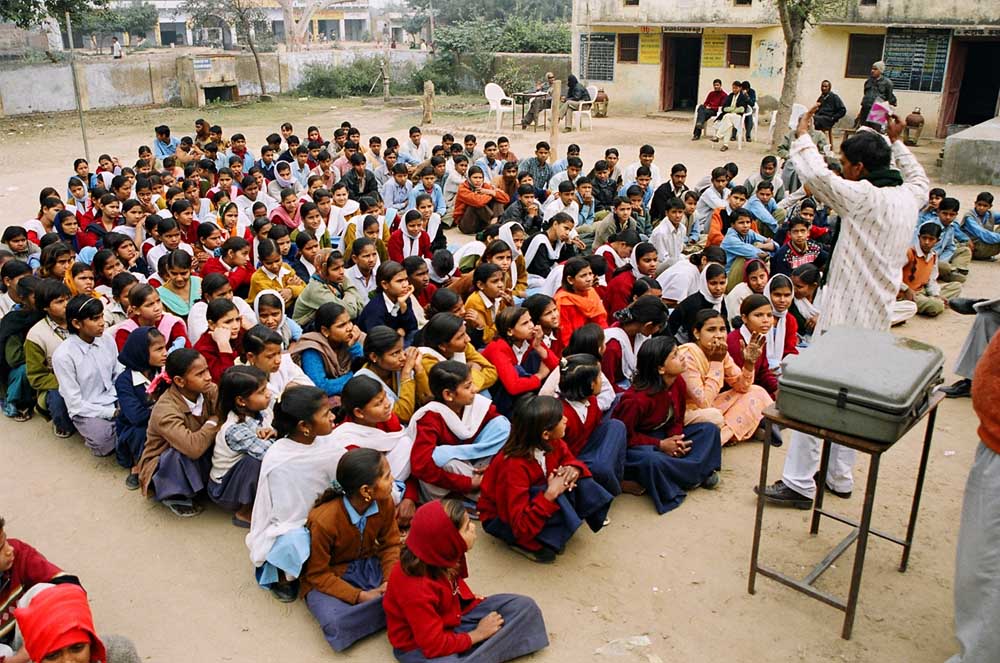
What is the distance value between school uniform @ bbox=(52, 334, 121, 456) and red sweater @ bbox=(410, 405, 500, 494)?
1.80m

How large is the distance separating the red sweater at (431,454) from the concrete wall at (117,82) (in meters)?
20.4

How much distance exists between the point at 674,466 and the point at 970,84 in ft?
57.2

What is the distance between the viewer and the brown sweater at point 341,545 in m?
3.17

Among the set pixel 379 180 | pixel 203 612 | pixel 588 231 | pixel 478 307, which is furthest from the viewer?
pixel 379 180

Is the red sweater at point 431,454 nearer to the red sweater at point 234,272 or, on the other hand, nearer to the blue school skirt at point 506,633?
the blue school skirt at point 506,633

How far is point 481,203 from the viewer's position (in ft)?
29.1

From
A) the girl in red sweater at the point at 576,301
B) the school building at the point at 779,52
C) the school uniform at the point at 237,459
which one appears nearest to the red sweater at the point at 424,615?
the school uniform at the point at 237,459

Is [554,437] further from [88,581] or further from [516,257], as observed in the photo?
[516,257]

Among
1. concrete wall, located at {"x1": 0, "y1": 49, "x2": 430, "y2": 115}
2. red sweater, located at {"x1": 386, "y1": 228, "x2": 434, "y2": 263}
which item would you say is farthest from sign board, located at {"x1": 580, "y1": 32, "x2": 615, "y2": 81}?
red sweater, located at {"x1": 386, "y1": 228, "x2": 434, "y2": 263}

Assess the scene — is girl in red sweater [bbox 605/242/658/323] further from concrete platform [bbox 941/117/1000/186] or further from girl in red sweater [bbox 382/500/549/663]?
concrete platform [bbox 941/117/1000/186]

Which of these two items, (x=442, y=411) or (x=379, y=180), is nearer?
(x=442, y=411)

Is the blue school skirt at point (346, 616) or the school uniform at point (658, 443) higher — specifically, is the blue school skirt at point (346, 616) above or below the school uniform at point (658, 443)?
below

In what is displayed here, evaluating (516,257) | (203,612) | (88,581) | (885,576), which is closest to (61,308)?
(88,581)

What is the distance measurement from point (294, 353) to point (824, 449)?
274 cm
